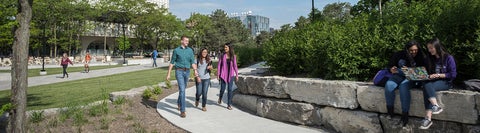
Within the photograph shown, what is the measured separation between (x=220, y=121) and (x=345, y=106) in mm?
2271

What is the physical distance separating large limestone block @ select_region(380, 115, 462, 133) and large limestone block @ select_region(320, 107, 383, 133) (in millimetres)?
110

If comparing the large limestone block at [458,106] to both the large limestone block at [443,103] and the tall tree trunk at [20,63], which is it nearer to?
the large limestone block at [443,103]

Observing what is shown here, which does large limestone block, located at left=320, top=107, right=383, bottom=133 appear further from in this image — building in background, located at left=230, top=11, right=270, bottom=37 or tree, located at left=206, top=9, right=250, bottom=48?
building in background, located at left=230, top=11, right=270, bottom=37

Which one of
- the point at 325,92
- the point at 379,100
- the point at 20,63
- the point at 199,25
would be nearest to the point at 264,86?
the point at 325,92

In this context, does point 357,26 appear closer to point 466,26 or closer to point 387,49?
point 387,49

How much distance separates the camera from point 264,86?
621 cm

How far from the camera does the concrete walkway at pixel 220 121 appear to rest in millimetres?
5266

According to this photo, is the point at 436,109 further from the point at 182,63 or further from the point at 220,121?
the point at 182,63

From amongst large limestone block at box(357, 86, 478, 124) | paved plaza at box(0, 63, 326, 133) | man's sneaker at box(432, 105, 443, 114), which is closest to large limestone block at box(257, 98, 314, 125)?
paved plaza at box(0, 63, 326, 133)

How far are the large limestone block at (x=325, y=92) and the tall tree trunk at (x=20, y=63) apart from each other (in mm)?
4088

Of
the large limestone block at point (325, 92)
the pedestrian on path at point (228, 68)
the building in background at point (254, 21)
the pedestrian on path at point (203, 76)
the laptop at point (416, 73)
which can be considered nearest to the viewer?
the laptop at point (416, 73)

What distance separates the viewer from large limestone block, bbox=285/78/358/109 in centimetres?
487

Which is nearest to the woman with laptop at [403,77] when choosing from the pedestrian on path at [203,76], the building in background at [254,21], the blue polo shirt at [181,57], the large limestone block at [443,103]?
the large limestone block at [443,103]

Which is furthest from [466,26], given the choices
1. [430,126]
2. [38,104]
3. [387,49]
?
[38,104]
